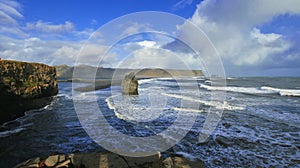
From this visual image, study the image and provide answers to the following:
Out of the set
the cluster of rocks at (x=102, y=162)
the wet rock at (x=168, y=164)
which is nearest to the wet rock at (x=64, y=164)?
the cluster of rocks at (x=102, y=162)

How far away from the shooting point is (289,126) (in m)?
9.77

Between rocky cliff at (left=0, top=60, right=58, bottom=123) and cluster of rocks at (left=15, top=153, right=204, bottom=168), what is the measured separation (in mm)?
8113

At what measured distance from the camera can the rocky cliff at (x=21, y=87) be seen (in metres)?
13.4

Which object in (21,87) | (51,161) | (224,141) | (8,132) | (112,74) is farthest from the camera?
(112,74)

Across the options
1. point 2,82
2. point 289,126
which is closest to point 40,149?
point 2,82

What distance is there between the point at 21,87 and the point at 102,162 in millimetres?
15912

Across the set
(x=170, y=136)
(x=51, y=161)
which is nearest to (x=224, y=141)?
(x=170, y=136)

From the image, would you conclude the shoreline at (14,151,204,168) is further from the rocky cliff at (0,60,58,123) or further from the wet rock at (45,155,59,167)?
the rocky cliff at (0,60,58,123)

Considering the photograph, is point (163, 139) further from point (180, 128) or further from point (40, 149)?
point (40, 149)

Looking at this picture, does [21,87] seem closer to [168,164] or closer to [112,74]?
[168,164]

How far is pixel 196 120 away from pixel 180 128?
2086mm

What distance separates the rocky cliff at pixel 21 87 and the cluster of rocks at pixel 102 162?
8113 mm

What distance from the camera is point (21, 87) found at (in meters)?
16.2

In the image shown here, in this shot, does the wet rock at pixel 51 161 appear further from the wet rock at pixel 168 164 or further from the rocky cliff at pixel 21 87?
the rocky cliff at pixel 21 87
